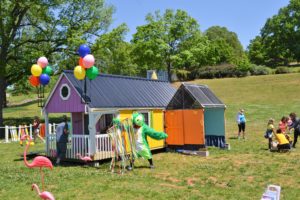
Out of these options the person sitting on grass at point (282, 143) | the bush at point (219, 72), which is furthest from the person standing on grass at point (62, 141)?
the bush at point (219, 72)

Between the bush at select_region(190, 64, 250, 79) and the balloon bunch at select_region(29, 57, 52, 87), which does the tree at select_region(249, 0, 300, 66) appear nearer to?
the bush at select_region(190, 64, 250, 79)

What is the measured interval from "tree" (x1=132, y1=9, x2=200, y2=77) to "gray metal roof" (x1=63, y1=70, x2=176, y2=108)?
33.8 meters

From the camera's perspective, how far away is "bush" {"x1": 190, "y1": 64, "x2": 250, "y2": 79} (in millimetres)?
58594

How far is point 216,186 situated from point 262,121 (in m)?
19.3

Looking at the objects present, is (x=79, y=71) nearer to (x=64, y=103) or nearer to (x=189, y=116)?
(x=64, y=103)

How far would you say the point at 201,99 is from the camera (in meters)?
16.3

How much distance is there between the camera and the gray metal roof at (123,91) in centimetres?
1420

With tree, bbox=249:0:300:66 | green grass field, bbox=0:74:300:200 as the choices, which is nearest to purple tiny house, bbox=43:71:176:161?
green grass field, bbox=0:74:300:200

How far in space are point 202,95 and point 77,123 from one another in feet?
19.4

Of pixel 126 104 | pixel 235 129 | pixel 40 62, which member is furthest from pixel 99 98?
pixel 235 129

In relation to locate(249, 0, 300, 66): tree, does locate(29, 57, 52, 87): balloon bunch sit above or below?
below

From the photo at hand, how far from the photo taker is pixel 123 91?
15.9m

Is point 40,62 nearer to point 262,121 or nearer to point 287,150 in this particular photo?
point 287,150

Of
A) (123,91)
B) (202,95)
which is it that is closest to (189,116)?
(202,95)
